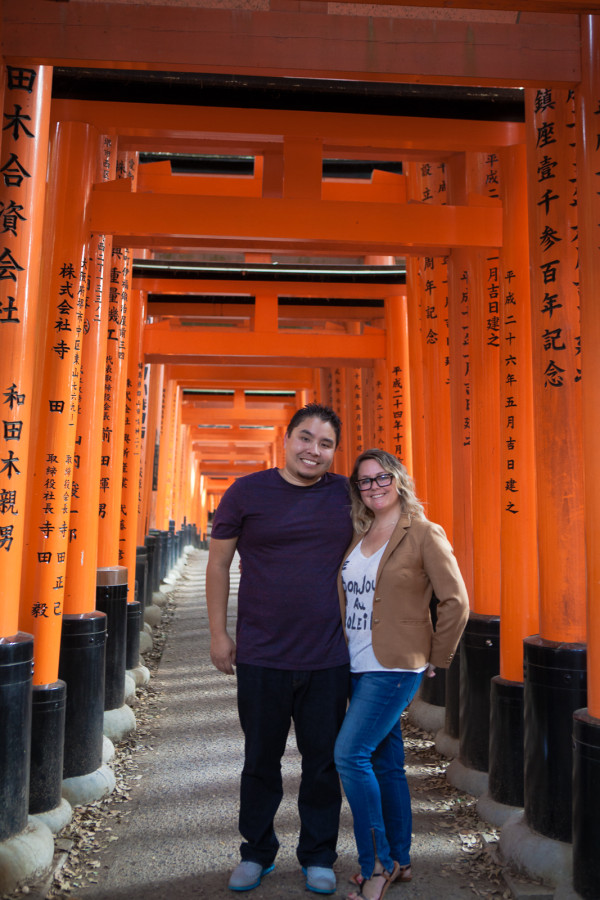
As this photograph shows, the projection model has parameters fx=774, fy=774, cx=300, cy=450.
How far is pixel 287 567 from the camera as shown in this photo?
8.87 ft

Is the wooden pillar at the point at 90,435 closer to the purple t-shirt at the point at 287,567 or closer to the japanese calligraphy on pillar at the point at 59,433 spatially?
the japanese calligraphy on pillar at the point at 59,433

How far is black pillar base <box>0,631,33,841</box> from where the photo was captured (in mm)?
2930

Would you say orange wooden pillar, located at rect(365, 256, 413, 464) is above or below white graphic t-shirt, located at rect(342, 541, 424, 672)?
above

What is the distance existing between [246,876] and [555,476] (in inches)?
76.6

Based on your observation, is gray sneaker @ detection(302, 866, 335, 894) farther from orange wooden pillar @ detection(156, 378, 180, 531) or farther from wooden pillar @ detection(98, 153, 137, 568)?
orange wooden pillar @ detection(156, 378, 180, 531)

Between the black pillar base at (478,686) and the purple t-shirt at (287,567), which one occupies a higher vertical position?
the purple t-shirt at (287,567)

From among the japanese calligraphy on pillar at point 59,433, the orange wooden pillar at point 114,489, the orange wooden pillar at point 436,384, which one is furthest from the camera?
the orange wooden pillar at point 436,384

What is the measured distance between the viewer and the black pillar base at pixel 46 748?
340 centimetres

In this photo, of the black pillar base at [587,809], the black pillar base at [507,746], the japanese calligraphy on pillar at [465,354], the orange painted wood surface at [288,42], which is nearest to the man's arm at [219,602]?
the black pillar base at [587,809]

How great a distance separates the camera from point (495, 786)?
3.58m

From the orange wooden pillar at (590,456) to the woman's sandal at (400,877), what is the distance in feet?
1.95

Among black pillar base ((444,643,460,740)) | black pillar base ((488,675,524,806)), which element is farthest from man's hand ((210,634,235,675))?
black pillar base ((444,643,460,740))

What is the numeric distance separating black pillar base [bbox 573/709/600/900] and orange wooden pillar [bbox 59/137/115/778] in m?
2.46

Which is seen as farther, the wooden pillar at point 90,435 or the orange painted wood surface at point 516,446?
the wooden pillar at point 90,435
